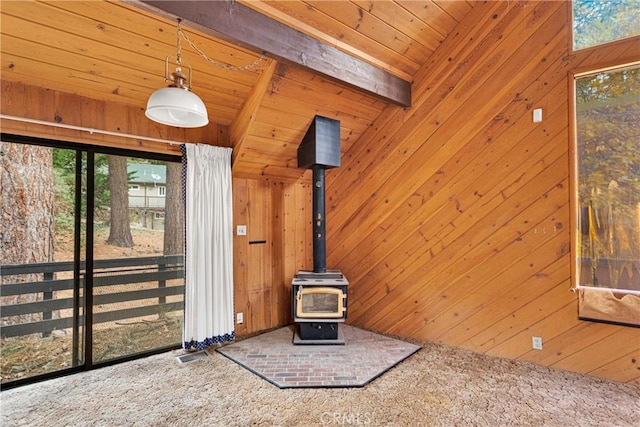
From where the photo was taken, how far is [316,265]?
146 inches

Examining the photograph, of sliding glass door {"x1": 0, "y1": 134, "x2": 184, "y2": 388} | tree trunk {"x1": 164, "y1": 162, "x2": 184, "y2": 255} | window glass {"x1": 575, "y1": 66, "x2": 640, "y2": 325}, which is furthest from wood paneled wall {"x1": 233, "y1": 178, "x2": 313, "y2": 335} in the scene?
window glass {"x1": 575, "y1": 66, "x2": 640, "y2": 325}

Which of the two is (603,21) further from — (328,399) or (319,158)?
(328,399)

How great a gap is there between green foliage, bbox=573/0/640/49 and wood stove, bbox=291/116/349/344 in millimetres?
Result: 2288

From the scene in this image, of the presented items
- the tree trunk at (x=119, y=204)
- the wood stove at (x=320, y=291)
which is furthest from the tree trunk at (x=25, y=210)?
the wood stove at (x=320, y=291)

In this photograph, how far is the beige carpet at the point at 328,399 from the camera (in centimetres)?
217

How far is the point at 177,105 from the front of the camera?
6.29 ft

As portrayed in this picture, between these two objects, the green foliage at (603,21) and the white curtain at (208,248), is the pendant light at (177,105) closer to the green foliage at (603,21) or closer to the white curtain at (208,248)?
the white curtain at (208,248)

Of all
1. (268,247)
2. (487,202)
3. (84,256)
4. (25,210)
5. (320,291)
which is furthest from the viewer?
(268,247)

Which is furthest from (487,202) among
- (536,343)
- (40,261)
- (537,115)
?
(40,261)

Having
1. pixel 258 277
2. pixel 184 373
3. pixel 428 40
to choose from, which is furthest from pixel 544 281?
pixel 184 373

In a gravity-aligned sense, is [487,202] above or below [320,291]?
above

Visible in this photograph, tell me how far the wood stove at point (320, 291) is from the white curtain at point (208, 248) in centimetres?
75

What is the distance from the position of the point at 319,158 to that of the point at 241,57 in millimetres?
1212

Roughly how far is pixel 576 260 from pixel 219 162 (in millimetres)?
3443
